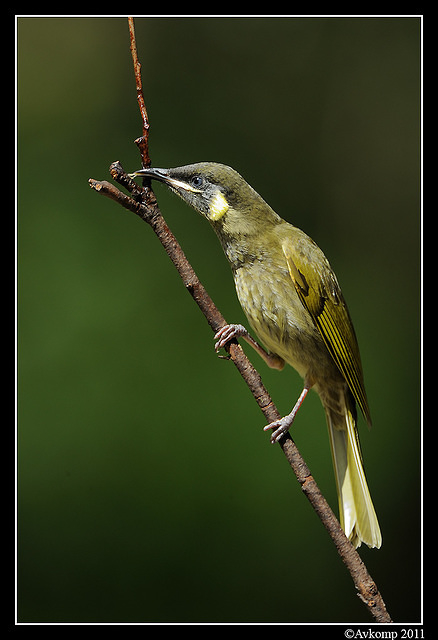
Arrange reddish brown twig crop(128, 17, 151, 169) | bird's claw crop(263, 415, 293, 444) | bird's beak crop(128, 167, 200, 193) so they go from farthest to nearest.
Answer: bird's beak crop(128, 167, 200, 193)
bird's claw crop(263, 415, 293, 444)
reddish brown twig crop(128, 17, 151, 169)

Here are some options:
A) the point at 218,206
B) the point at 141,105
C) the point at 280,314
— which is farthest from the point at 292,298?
the point at 141,105

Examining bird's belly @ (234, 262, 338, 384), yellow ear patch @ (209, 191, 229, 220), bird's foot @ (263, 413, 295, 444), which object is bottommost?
bird's foot @ (263, 413, 295, 444)

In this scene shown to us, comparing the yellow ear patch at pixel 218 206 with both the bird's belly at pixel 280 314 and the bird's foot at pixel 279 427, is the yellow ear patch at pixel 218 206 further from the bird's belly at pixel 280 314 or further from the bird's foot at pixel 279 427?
the bird's foot at pixel 279 427

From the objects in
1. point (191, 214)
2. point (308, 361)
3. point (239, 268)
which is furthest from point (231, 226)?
point (191, 214)

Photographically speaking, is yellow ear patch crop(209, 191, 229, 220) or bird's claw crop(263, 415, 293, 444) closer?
bird's claw crop(263, 415, 293, 444)

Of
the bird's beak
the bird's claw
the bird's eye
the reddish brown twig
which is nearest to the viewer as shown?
the reddish brown twig

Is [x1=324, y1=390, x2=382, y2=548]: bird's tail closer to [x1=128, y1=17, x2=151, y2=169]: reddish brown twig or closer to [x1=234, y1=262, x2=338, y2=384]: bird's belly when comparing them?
[x1=234, y1=262, x2=338, y2=384]: bird's belly

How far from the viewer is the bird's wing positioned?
2.09m

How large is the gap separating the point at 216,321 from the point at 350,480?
0.86m

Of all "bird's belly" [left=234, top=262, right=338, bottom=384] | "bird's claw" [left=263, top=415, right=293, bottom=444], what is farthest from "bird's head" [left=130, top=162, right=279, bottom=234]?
"bird's claw" [left=263, top=415, right=293, bottom=444]

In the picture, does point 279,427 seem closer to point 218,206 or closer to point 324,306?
point 324,306

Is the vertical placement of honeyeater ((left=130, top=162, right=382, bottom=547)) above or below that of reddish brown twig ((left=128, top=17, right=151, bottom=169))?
below

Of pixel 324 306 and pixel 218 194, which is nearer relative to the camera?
pixel 218 194

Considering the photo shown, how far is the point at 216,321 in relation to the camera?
5.24ft
